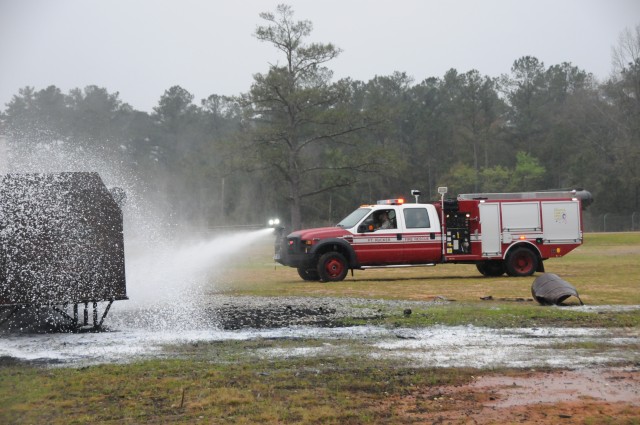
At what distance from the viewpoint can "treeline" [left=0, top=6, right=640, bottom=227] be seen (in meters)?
66.1

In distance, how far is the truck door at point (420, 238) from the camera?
20016 mm

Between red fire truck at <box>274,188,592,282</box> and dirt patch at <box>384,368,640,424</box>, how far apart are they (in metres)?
12.3

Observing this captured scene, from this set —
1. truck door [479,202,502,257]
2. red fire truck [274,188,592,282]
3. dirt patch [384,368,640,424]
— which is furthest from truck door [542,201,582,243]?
dirt patch [384,368,640,424]

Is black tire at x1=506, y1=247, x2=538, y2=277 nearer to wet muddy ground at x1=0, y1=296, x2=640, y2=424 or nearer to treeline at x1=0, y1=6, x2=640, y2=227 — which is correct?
wet muddy ground at x1=0, y1=296, x2=640, y2=424

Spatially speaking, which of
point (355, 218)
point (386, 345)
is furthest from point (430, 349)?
point (355, 218)

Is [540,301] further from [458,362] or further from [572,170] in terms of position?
[572,170]

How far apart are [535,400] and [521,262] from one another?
14705 mm

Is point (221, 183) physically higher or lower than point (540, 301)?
higher

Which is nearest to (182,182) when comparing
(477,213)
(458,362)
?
(477,213)

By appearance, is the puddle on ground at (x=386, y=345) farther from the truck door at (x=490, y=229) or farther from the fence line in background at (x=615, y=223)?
the fence line in background at (x=615, y=223)

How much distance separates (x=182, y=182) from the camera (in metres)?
82.1

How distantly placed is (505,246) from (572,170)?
190ft

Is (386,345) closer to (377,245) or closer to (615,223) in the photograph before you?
→ (377,245)

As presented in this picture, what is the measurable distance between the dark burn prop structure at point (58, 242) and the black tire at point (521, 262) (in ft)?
40.9
